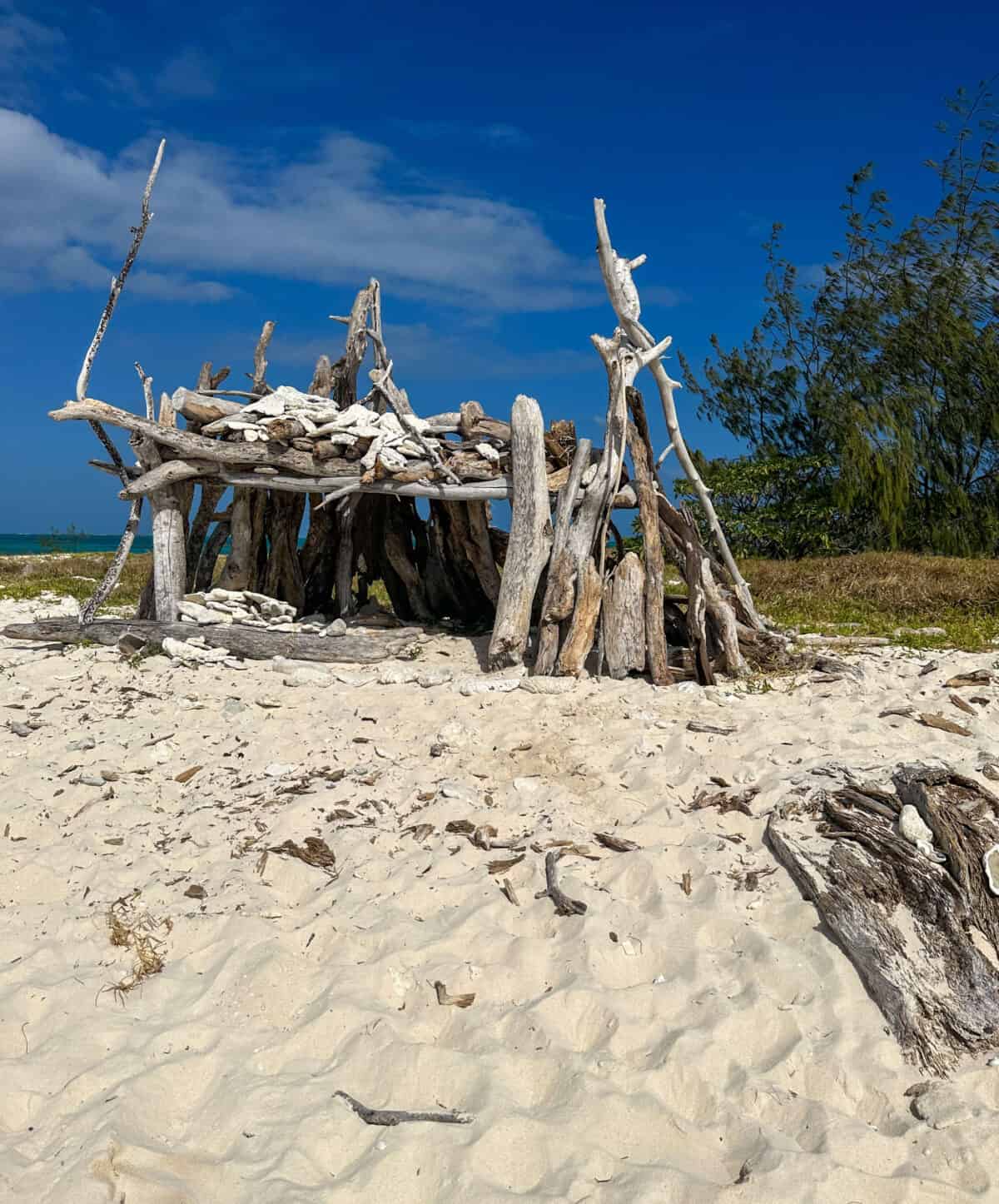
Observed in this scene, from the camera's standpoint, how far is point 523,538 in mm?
8281

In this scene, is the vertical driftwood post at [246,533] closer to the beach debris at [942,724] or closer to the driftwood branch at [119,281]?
the driftwood branch at [119,281]

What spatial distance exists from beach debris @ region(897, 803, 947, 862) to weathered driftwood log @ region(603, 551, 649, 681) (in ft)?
10.4

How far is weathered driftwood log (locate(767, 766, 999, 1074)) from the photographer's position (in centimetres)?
371

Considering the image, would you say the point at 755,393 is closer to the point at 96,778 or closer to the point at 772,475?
the point at 772,475

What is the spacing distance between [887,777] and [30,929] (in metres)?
4.77

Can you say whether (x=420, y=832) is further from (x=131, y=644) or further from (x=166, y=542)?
(x=166, y=542)

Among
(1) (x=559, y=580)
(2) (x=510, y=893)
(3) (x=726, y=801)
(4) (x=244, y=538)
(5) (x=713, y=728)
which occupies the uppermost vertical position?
(4) (x=244, y=538)

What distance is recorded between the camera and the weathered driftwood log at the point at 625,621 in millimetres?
7887

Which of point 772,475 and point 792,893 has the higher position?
point 772,475

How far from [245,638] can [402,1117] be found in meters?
5.98

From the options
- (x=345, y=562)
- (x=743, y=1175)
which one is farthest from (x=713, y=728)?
(x=345, y=562)

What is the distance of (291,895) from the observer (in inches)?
192

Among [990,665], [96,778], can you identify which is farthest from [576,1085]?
[990,665]

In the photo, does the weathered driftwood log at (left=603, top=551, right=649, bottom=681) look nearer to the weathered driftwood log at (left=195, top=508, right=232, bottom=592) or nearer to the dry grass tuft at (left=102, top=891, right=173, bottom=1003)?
the dry grass tuft at (left=102, top=891, right=173, bottom=1003)
